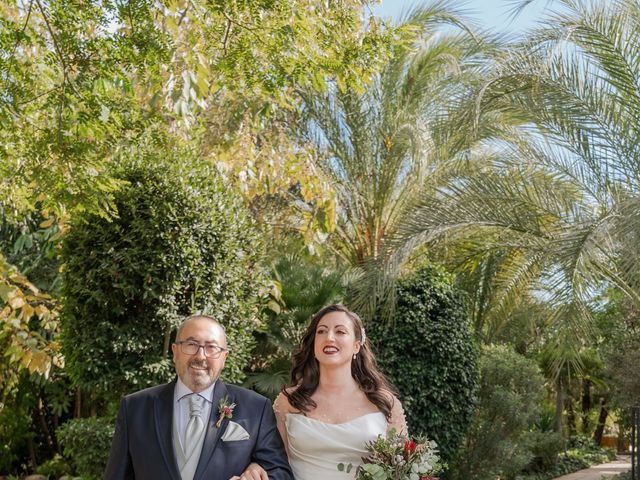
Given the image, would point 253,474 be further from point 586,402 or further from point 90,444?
point 586,402

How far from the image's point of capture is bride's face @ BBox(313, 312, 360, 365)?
5.14 meters

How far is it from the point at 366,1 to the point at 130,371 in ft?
14.2

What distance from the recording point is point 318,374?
541 centimetres

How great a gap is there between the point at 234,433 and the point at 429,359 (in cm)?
805

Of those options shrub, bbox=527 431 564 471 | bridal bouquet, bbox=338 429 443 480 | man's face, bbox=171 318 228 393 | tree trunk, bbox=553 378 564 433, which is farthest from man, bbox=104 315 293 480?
tree trunk, bbox=553 378 564 433

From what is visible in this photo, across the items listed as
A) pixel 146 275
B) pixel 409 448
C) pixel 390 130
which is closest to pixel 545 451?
pixel 390 130

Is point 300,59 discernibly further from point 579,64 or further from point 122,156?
point 579,64

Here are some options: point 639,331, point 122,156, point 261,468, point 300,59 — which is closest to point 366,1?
point 300,59

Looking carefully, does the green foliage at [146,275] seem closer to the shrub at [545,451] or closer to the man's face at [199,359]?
the man's face at [199,359]

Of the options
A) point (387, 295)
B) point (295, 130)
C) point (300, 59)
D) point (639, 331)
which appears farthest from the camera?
point (639, 331)

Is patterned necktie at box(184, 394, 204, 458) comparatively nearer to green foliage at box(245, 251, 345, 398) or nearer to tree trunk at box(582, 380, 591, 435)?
green foliage at box(245, 251, 345, 398)

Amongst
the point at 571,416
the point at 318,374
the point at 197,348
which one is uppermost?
the point at 197,348

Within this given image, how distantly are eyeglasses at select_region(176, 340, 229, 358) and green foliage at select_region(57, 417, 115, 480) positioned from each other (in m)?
5.77

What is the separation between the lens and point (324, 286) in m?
12.2
